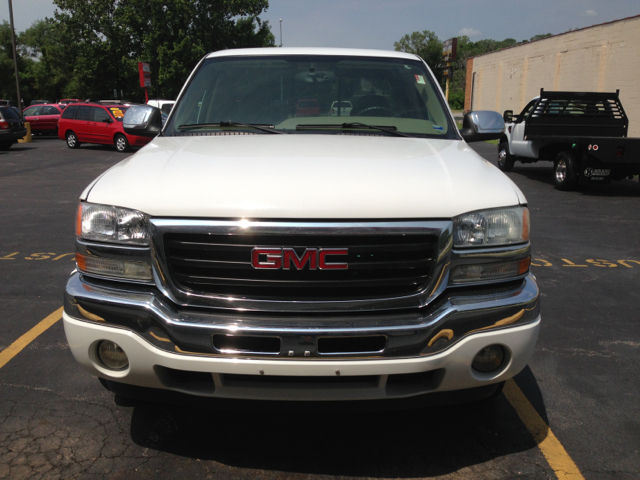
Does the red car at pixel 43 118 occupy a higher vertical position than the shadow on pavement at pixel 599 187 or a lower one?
higher

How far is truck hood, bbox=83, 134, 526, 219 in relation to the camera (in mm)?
2250

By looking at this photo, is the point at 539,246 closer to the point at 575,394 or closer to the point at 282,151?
the point at 575,394

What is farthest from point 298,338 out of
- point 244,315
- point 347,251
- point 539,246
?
point 539,246

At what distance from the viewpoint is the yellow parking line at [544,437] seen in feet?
8.36

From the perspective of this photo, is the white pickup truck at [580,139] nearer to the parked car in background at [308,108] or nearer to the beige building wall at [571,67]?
the parked car in background at [308,108]

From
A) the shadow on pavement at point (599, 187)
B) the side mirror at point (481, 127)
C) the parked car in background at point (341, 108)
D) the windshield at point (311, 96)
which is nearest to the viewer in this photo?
the windshield at point (311, 96)

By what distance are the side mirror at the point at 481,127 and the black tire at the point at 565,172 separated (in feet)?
27.2

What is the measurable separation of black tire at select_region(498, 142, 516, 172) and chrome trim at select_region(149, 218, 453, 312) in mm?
13607

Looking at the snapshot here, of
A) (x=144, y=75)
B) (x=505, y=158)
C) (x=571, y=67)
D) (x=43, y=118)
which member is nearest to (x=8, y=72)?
(x=144, y=75)

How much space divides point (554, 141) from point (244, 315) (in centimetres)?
1099

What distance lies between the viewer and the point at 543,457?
8.66 ft

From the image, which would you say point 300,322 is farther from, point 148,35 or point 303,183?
point 148,35

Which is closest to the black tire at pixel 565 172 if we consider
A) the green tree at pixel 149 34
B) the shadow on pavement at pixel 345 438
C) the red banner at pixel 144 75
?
the shadow on pavement at pixel 345 438

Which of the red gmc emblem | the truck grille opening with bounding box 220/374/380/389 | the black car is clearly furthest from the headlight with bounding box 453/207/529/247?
the black car
